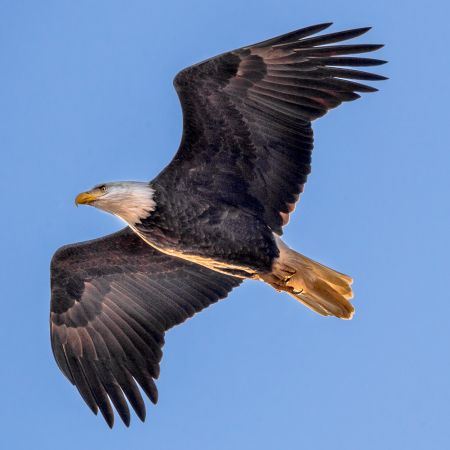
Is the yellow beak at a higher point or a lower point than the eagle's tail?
higher

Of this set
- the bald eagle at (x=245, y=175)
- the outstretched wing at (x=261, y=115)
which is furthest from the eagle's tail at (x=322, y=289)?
the outstretched wing at (x=261, y=115)

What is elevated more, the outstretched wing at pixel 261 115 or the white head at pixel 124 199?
the outstretched wing at pixel 261 115

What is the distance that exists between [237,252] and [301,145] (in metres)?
1.47

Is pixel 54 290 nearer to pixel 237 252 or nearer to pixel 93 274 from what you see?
pixel 93 274

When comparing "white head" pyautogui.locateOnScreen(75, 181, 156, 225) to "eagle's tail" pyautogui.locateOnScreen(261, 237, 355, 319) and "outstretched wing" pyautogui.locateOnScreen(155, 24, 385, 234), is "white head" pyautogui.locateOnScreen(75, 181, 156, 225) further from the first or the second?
"eagle's tail" pyautogui.locateOnScreen(261, 237, 355, 319)

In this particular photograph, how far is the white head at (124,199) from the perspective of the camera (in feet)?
46.0

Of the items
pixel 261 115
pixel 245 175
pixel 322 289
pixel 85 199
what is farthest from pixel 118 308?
pixel 261 115

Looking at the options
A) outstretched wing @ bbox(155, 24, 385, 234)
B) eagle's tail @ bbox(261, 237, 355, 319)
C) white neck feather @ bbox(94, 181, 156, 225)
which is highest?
outstretched wing @ bbox(155, 24, 385, 234)

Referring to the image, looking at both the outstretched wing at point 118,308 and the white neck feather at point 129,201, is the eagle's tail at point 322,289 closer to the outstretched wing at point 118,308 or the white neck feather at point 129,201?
the outstretched wing at point 118,308

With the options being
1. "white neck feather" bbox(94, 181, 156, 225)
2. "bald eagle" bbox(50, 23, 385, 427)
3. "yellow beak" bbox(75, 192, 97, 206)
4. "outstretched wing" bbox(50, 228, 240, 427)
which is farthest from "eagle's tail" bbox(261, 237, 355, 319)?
"yellow beak" bbox(75, 192, 97, 206)

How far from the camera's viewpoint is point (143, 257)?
1580 centimetres

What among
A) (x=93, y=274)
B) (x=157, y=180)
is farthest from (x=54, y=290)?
(x=157, y=180)

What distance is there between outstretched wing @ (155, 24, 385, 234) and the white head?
303 millimetres

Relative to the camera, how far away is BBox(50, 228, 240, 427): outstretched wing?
1545 cm
